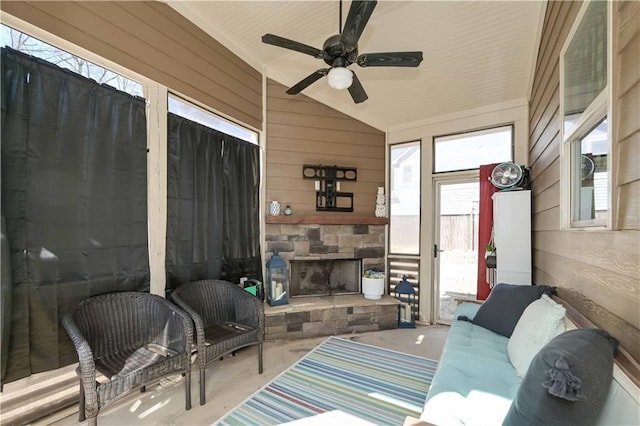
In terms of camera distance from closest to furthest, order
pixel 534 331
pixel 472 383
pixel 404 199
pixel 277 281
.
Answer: pixel 472 383
pixel 534 331
pixel 277 281
pixel 404 199

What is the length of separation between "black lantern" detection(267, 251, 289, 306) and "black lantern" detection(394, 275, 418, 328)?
1.57m

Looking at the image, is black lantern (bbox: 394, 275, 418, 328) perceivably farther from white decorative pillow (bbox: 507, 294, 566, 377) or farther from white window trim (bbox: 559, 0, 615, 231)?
white window trim (bbox: 559, 0, 615, 231)

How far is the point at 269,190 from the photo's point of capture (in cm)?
380

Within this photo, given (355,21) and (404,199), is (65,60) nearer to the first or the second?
(355,21)

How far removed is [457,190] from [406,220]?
804mm

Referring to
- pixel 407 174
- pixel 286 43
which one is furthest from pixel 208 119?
pixel 407 174

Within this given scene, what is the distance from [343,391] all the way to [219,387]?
99 cm

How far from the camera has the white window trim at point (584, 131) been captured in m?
1.20

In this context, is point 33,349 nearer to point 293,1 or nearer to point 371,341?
point 371,341

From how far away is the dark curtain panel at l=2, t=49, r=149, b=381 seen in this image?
1.68 meters

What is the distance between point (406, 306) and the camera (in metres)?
4.02

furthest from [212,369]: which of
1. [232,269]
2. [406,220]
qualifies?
[406,220]

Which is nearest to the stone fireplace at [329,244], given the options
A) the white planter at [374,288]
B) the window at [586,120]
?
the white planter at [374,288]

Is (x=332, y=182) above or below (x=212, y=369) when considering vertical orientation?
above
